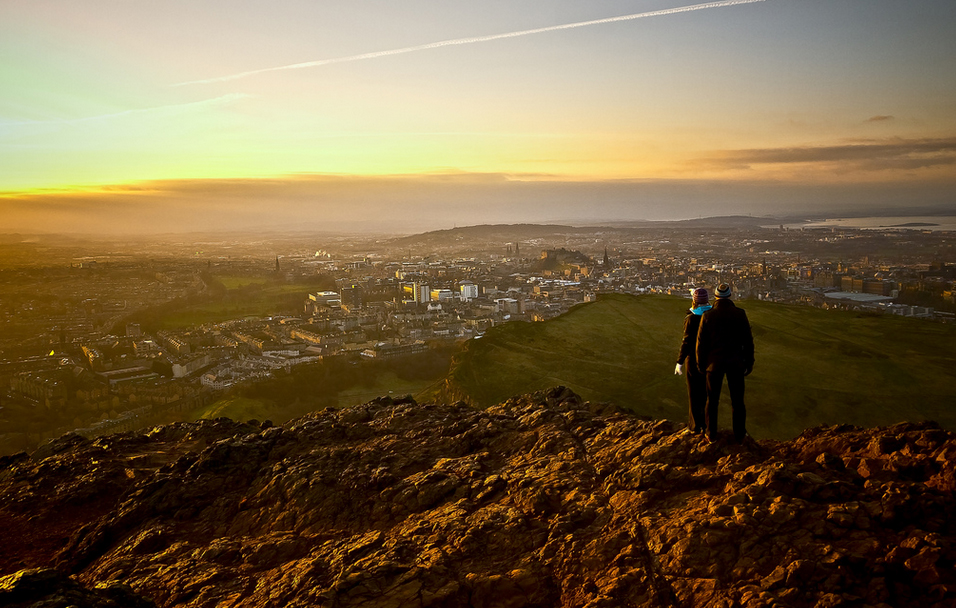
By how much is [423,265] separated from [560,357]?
79.1 meters

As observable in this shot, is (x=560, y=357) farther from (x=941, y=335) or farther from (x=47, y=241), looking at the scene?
(x=47, y=241)

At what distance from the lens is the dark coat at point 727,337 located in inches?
283

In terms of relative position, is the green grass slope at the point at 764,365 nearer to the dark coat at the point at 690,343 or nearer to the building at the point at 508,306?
the dark coat at the point at 690,343

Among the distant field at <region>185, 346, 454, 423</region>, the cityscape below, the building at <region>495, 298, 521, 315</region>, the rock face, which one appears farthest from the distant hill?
the rock face

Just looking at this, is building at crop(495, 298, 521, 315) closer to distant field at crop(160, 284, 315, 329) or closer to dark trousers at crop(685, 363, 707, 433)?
distant field at crop(160, 284, 315, 329)

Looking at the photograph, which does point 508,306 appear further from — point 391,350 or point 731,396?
point 731,396

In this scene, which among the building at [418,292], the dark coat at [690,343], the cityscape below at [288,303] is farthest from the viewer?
the building at [418,292]

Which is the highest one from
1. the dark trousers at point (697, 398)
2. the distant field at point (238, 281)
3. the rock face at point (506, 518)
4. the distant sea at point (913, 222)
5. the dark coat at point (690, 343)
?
the distant sea at point (913, 222)

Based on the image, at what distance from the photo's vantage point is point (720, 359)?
23.6 ft

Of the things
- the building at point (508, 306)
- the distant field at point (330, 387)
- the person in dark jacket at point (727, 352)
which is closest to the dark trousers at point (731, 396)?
the person in dark jacket at point (727, 352)

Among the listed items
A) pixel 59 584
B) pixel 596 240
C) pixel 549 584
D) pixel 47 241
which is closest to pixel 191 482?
pixel 59 584

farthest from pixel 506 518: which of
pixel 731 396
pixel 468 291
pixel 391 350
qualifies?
pixel 468 291

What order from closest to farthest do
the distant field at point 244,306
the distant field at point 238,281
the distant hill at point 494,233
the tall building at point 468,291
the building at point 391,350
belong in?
the building at point 391,350, the distant field at point 244,306, the tall building at point 468,291, the distant field at point 238,281, the distant hill at point 494,233

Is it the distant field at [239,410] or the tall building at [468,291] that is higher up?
the tall building at [468,291]
